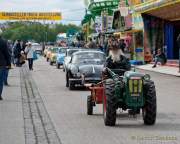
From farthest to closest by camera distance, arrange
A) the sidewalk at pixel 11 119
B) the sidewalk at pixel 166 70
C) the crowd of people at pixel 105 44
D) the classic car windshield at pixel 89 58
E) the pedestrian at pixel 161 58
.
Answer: the crowd of people at pixel 105 44
the pedestrian at pixel 161 58
the sidewalk at pixel 166 70
the classic car windshield at pixel 89 58
the sidewalk at pixel 11 119

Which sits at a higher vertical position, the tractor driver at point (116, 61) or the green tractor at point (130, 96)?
the tractor driver at point (116, 61)

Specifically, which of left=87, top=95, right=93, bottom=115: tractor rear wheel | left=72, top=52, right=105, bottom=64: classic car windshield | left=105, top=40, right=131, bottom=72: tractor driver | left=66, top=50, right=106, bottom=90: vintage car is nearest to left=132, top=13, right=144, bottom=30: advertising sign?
left=72, top=52, right=105, bottom=64: classic car windshield

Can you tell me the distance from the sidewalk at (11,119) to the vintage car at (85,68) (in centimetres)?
222

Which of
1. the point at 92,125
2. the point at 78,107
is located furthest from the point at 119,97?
the point at 78,107

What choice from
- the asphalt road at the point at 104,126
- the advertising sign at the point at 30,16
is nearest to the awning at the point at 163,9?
the asphalt road at the point at 104,126

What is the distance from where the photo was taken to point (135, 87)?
12094 mm

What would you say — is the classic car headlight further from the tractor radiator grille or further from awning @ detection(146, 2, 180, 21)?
awning @ detection(146, 2, 180, 21)

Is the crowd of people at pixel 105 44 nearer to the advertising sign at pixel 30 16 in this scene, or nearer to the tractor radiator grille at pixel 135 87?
the tractor radiator grille at pixel 135 87

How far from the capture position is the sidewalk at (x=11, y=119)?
11.0 metres

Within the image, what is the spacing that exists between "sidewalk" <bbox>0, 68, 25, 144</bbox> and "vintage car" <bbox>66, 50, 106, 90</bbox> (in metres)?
2.22

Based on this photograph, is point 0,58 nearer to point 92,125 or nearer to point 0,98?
Answer: point 0,98

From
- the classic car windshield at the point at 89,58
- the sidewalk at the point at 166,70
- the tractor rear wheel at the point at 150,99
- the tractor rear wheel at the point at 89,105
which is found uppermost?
the classic car windshield at the point at 89,58

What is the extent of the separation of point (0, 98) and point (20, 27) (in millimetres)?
151628

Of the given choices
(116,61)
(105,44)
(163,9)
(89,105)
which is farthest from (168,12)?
(116,61)
